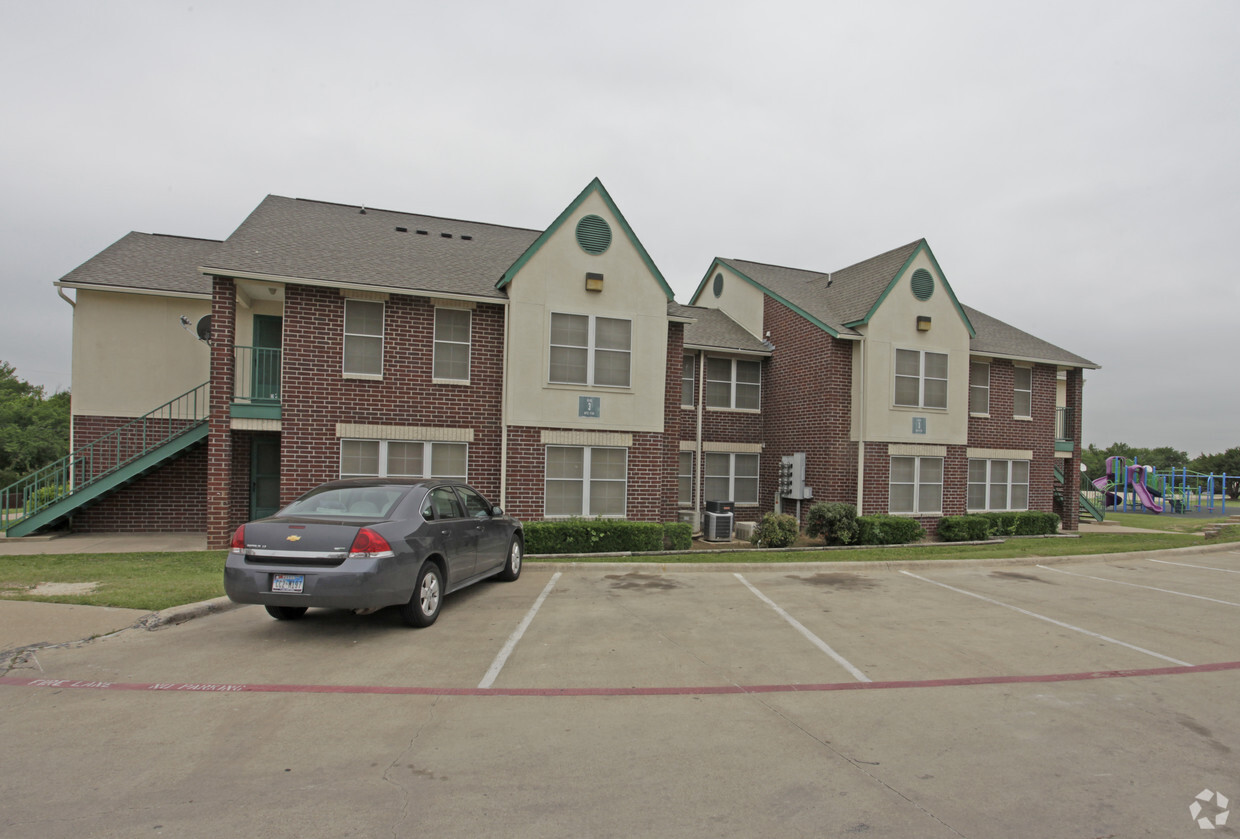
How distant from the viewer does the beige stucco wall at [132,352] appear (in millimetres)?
15703

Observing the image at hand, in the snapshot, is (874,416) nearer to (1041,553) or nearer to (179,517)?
(1041,553)

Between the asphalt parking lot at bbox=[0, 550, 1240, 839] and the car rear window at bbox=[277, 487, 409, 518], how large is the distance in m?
1.26

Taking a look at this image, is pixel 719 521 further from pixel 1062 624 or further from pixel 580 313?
pixel 1062 624

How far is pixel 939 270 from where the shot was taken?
19.5 meters

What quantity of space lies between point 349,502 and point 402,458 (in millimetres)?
7318

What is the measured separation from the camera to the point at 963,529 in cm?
1903

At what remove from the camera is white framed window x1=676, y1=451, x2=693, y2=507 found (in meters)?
19.8

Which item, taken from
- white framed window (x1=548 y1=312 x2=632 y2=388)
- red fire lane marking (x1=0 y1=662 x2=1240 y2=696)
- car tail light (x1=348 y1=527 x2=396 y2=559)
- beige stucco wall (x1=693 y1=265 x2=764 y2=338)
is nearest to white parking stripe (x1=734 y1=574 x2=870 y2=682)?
red fire lane marking (x1=0 y1=662 x2=1240 y2=696)

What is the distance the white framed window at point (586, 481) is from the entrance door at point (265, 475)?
21.2 feet

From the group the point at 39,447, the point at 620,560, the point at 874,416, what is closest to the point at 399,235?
the point at 620,560

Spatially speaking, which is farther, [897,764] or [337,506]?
[337,506]

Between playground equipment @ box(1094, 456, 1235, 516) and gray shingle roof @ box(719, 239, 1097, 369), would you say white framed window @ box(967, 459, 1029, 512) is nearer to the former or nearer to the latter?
gray shingle roof @ box(719, 239, 1097, 369)

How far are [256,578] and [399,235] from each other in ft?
42.6

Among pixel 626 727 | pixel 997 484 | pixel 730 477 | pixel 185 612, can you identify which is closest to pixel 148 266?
pixel 185 612
